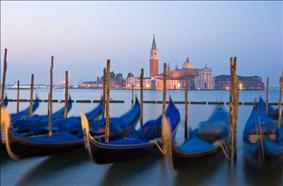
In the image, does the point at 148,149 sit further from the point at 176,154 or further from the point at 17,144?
the point at 17,144

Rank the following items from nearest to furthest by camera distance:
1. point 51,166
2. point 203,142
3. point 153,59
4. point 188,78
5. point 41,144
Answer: point 41,144, point 51,166, point 203,142, point 188,78, point 153,59

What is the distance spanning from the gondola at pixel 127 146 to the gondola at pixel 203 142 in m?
0.55

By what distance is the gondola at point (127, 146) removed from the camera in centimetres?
528

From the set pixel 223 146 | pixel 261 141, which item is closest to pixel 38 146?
pixel 223 146

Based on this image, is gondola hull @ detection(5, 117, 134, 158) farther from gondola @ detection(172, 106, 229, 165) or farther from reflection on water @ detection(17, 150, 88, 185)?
gondola @ detection(172, 106, 229, 165)

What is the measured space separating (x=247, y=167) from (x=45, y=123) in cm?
426

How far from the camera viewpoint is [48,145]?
5910mm

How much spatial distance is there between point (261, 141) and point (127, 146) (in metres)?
1.92

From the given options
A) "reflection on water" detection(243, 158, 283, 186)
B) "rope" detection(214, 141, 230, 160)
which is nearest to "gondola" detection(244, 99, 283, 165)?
"reflection on water" detection(243, 158, 283, 186)

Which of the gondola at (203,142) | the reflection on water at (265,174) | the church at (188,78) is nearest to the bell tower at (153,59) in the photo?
the church at (188,78)

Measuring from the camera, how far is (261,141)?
5.70m

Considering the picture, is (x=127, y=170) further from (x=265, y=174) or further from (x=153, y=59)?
(x=153, y=59)

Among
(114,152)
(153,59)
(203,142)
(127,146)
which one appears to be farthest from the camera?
(153,59)

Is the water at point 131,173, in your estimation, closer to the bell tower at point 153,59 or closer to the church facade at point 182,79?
the church facade at point 182,79
